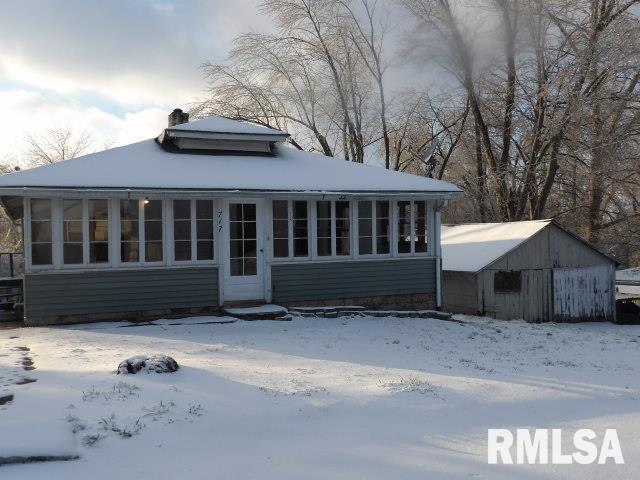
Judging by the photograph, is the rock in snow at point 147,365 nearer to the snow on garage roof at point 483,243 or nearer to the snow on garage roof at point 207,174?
the snow on garage roof at point 207,174

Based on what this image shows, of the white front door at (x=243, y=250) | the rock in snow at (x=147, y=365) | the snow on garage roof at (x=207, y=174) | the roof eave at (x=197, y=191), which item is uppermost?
the snow on garage roof at (x=207, y=174)

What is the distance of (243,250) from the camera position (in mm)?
12531

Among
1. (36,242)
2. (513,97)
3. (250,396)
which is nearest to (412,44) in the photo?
(513,97)

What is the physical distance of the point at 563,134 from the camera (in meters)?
25.0

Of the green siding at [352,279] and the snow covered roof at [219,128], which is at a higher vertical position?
the snow covered roof at [219,128]

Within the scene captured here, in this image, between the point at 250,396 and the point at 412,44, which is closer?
the point at 250,396

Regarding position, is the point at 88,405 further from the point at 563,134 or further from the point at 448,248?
the point at 563,134

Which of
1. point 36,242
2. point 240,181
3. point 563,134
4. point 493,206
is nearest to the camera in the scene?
point 36,242

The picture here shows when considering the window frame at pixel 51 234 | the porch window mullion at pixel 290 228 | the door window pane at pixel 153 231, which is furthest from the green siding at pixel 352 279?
the window frame at pixel 51 234

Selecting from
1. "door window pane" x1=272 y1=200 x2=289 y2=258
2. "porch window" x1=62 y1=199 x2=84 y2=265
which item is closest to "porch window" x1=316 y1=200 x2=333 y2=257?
"door window pane" x1=272 y1=200 x2=289 y2=258

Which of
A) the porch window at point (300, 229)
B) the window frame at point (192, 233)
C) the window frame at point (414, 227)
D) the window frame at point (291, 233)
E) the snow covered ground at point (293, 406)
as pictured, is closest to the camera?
the snow covered ground at point (293, 406)

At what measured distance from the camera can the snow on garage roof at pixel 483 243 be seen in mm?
18062

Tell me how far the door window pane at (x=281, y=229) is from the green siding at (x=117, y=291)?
1540 millimetres

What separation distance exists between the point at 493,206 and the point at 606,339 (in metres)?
19.6
